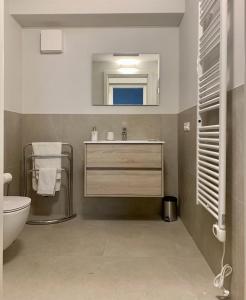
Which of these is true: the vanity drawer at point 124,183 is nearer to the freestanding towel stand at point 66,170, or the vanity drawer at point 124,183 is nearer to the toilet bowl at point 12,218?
the freestanding towel stand at point 66,170

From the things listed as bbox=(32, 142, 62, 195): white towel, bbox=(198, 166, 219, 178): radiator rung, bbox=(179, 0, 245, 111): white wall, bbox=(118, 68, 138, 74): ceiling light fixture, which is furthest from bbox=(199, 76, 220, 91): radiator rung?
bbox=(32, 142, 62, 195): white towel

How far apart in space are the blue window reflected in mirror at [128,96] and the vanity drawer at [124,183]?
2.87 ft

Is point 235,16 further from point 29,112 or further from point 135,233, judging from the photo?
point 29,112

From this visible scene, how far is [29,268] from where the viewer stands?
182 cm

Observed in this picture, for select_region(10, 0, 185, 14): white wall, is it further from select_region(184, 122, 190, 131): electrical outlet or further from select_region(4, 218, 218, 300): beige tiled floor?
select_region(4, 218, 218, 300): beige tiled floor

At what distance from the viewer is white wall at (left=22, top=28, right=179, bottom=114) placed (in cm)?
311

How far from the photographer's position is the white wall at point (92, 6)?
2.76 meters

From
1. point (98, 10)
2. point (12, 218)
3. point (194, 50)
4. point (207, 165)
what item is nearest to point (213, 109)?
point (207, 165)

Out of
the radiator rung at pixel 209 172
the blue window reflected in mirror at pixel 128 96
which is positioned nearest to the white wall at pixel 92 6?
the blue window reflected in mirror at pixel 128 96

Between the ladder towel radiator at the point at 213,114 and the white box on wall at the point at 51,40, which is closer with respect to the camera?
the ladder towel radiator at the point at 213,114

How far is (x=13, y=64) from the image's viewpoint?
2.91 meters

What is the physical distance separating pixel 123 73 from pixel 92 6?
2.40 feet

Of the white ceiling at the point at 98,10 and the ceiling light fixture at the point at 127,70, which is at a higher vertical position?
the white ceiling at the point at 98,10

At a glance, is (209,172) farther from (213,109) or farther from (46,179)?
(46,179)
